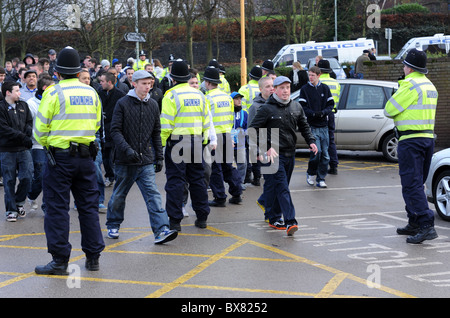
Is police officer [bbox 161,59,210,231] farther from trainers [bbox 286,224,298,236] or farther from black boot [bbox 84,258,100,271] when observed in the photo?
black boot [bbox 84,258,100,271]

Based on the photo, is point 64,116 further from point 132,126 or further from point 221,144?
point 221,144

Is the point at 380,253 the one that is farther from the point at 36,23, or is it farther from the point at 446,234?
the point at 36,23

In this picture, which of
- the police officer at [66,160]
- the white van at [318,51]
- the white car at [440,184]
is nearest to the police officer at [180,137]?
the police officer at [66,160]

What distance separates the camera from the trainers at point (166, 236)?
25.8ft

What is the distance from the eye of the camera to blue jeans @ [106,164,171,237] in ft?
26.1

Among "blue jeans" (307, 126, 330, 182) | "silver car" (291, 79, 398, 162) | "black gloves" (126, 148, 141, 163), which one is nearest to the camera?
"black gloves" (126, 148, 141, 163)

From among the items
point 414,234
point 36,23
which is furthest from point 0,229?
point 36,23

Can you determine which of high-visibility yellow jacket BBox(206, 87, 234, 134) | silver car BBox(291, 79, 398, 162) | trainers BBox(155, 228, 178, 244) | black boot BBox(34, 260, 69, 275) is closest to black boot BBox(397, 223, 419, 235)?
trainers BBox(155, 228, 178, 244)

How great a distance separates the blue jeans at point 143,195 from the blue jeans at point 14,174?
194cm

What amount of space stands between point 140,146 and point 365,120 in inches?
294

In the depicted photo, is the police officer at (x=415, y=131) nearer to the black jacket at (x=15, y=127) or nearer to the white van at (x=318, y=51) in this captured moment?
the black jacket at (x=15, y=127)

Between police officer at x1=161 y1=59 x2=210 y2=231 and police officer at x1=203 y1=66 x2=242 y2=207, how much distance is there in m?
1.46

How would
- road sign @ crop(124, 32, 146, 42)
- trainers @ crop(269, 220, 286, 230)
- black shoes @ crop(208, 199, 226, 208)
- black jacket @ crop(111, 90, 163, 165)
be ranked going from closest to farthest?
black jacket @ crop(111, 90, 163, 165)
trainers @ crop(269, 220, 286, 230)
black shoes @ crop(208, 199, 226, 208)
road sign @ crop(124, 32, 146, 42)
